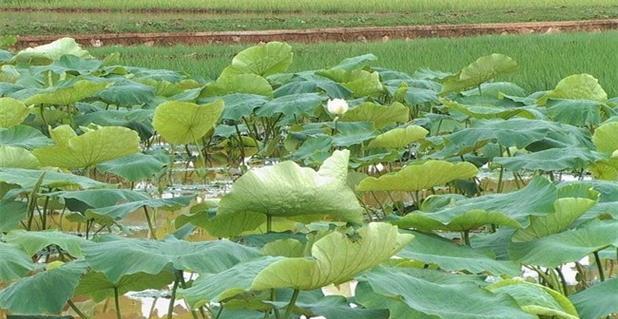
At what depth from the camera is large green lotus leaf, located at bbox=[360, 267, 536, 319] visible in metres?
1.47

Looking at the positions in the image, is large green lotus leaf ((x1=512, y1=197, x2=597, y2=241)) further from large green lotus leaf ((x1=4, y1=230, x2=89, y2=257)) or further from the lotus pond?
large green lotus leaf ((x1=4, y1=230, x2=89, y2=257))

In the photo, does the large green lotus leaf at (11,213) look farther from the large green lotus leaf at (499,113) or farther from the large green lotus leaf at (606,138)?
the large green lotus leaf at (499,113)

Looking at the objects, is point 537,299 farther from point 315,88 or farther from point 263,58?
point 263,58

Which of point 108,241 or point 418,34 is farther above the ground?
point 108,241

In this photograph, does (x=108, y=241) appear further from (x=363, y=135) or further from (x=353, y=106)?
(x=353, y=106)

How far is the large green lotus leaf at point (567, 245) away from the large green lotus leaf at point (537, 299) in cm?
18

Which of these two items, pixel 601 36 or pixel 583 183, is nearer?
pixel 583 183

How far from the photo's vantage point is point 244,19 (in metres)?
13.5

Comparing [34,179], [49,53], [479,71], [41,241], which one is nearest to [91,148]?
[34,179]

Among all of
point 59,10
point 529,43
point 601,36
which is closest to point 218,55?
point 529,43

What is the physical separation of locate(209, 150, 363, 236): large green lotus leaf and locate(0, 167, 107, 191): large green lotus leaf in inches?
24.6

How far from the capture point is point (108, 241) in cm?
181

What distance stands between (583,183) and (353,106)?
2.01 metres

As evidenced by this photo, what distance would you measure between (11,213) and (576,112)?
5.66 feet
